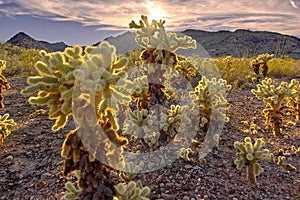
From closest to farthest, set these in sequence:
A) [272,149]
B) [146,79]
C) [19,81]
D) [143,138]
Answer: [143,138] < [272,149] < [146,79] < [19,81]

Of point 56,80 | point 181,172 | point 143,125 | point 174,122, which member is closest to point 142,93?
point 143,125

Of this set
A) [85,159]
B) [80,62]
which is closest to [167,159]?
[85,159]

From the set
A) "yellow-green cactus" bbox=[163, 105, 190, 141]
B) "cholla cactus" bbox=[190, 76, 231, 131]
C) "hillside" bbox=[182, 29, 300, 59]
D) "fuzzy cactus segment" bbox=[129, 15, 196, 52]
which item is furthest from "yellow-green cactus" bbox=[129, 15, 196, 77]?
"hillside" bbox=[182, 29, 300, 59]

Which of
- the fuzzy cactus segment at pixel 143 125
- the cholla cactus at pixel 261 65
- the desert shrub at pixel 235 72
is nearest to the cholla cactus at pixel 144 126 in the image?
the fuzzy cactus segment at pixel 143 125

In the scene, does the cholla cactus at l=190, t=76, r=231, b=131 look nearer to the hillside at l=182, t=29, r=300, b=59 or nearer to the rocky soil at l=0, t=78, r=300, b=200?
the rocky soil at l=0, t=78, r=300, b=200

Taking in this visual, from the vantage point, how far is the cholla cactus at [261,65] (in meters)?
9.06

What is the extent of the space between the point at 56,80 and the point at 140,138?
227 cm

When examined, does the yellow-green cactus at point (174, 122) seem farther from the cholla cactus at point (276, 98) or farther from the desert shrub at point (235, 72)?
the desert shrub at point (235, 72)

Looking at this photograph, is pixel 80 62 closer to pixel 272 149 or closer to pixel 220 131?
pixel 220 131

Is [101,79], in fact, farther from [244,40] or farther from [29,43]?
[244,40]

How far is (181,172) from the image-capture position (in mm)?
3826

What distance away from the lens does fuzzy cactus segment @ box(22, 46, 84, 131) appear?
2441 mm

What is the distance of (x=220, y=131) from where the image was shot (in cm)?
509

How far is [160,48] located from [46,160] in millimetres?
2458
